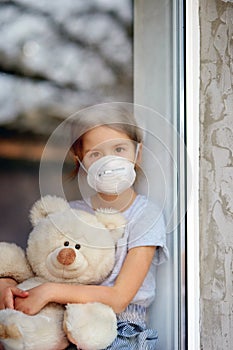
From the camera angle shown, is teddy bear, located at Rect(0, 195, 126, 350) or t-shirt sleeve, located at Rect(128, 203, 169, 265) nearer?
teddy bear, located at Rect(0, 195, 126, 350)

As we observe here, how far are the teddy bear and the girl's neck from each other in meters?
0.05

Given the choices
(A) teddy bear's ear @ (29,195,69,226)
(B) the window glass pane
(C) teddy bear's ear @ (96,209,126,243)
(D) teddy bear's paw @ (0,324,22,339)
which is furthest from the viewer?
(B) the window glass pane

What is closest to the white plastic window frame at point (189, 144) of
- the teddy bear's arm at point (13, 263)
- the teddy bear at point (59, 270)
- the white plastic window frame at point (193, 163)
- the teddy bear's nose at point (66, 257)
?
the white plastic window frame at point (193, 163)

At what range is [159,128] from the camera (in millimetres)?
1911

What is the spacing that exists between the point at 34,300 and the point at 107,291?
0.22 m

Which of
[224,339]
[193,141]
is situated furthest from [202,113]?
[224,339]

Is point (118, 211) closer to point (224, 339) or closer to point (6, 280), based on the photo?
point (6, 280)

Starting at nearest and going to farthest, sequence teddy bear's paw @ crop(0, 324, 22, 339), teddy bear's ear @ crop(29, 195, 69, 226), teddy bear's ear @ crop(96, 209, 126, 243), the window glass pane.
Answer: teddy bear's paw @ crop(0, 324, 22, 339) → teddy bear's ear @ crop(29, 195, 69, 226) → teddy bear's ear @ crop(96, 209, 126, 243) → the window glass pane

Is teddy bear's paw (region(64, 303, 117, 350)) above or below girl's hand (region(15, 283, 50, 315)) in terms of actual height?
below

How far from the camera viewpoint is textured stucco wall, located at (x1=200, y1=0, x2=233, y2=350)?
1981mm

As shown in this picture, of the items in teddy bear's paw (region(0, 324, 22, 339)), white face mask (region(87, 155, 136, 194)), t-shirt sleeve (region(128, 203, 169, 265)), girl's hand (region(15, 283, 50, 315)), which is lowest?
teddy bear's paw (region(0, 324, 22, 339))

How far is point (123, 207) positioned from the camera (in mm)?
1821

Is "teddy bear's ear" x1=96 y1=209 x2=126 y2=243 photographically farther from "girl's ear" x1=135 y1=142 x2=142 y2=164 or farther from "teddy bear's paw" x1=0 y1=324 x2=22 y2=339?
"teddy bear's paw" x1=0 y1=324 x2=22 y2=339

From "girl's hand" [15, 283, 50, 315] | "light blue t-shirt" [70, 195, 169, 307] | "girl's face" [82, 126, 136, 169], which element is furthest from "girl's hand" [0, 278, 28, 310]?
"girl's face" [82, 126, 136, 169]
